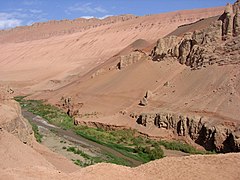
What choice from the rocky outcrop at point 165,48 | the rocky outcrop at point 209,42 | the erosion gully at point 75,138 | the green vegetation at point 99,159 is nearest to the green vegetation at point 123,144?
the green vegetation at point 99,159

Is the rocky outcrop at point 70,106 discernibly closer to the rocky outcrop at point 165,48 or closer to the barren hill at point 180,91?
the barren hill at point 180,91

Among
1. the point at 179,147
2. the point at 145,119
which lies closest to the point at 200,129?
the point at 179,147

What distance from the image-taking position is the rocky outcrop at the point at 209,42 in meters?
24.5

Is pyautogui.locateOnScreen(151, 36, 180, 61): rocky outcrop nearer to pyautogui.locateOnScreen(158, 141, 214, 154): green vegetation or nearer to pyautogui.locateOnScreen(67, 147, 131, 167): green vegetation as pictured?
pyautogui.locateOnScreen(158, 141, 214, 154): green vegetation

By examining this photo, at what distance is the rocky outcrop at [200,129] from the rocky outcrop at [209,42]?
18.1 ft

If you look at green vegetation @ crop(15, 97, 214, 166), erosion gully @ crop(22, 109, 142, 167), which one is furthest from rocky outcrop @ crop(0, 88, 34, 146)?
erosion gully @ crop(22, 109, 142, 167)

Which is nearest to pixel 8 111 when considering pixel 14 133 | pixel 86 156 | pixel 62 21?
pixel 14 133

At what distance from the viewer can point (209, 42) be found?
2580 centimetres

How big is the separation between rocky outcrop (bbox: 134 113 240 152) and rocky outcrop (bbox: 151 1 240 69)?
18.1ft

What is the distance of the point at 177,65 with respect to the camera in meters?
28.4

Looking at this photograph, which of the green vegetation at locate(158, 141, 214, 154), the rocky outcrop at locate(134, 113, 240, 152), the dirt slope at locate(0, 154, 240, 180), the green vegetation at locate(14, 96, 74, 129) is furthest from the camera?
the green vegetation at locate(14, 96, 74, 129)

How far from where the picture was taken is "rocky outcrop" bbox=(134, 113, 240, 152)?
17.7m

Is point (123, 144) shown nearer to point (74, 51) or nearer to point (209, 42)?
point (209, 42)

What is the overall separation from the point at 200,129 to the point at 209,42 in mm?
8456
